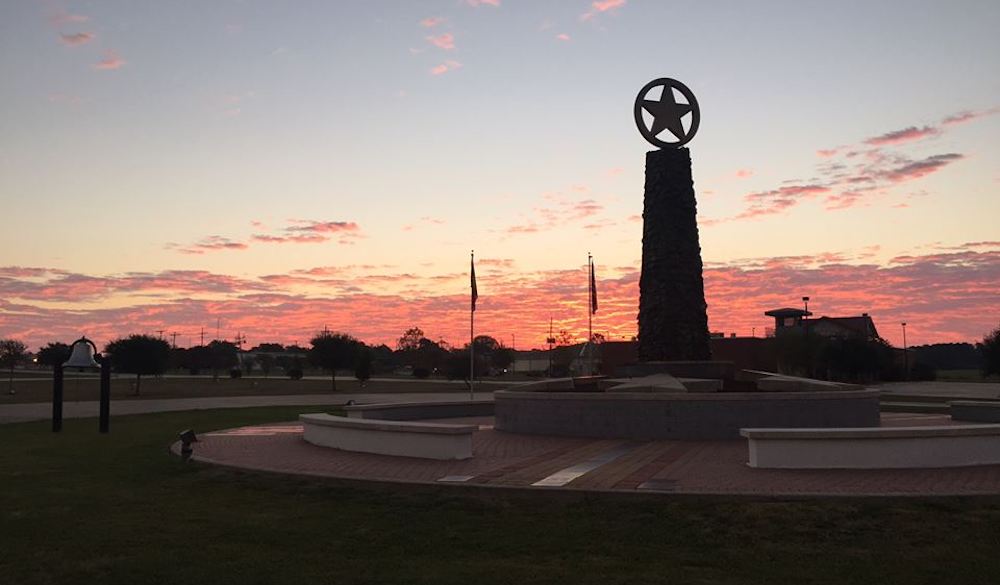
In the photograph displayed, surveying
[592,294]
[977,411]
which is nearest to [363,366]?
[592,294]

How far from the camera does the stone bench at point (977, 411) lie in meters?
20.0

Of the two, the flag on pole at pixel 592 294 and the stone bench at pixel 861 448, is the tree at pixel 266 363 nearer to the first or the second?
the flag on pole at pixel 592 294

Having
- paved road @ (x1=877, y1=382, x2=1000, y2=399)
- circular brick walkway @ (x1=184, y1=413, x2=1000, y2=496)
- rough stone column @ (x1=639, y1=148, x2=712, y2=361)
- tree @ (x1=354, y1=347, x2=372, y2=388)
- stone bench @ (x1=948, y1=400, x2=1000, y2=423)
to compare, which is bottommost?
paved road @ (x1=877, y1=382, x2=1000, y2=399)

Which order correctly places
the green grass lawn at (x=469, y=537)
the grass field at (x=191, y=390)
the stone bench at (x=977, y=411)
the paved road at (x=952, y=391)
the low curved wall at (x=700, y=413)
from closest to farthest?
the green grass lawn at (x=469, y=537) → the low curved wall at (x=700, y=413) → the stone bench at (x=977, y=411) → the paved road at (x=952, y=391) → the grass field at (x=191, y=390)

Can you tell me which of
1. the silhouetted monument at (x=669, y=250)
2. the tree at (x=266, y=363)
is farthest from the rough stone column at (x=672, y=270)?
the tree at (x=266, y=363)

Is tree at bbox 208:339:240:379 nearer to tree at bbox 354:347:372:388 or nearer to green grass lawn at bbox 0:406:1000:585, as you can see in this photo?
tree at bbox 354:347:372:388

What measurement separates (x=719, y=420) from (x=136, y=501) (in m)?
11.1

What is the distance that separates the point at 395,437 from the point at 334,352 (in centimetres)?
5554

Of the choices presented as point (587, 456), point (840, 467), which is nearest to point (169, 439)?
point (587, 456)

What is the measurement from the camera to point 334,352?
69188mm

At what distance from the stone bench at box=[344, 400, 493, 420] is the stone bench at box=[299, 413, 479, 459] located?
14.6 ft

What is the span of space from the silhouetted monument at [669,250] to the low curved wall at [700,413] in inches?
227

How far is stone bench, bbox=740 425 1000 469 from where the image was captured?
12.5m

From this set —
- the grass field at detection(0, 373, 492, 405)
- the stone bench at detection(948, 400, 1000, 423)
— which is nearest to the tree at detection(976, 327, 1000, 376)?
the grass field at detection(0, 373, 492, 405)
